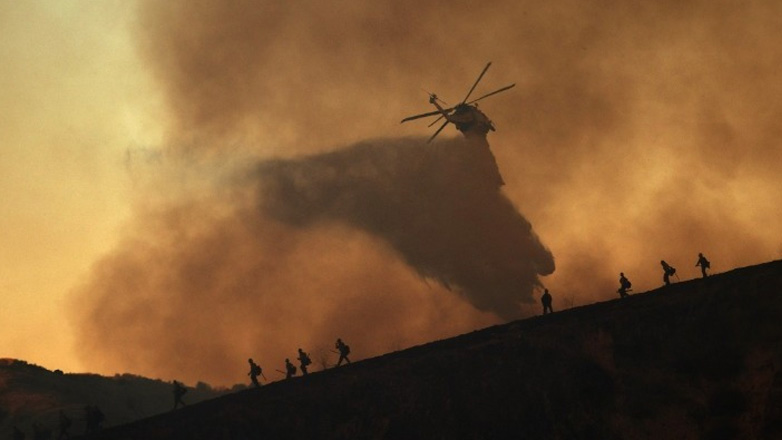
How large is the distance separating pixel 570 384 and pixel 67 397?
63538 millimetres

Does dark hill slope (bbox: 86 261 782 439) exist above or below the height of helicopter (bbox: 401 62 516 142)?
below

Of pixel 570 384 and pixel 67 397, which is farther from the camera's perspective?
pixel 67 397

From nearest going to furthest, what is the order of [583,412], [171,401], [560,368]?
[583,412]
[560,368]
[171,401]

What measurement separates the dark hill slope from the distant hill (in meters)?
32.9

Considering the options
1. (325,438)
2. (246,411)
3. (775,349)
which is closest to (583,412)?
(775,349)

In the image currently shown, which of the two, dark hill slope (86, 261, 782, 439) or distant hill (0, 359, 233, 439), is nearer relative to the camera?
dark hill slope (86, 261, 782, 439)

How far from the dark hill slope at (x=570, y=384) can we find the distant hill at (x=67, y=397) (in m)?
32.9

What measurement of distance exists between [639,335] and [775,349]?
6.42 metres

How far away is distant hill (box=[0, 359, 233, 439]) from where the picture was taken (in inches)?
2916

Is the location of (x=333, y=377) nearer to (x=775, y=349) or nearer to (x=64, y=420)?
(x=64, y=420)

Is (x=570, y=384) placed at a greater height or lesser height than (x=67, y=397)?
lesser

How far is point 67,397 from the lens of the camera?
82.8 metres

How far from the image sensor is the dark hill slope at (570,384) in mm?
35281

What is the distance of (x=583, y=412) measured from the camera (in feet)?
122
